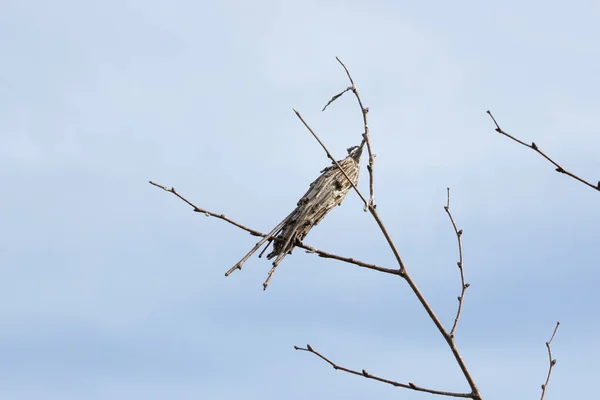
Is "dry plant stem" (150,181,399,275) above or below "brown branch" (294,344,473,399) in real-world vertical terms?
above

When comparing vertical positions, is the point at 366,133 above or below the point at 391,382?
above

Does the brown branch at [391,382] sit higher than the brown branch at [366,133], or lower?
lower

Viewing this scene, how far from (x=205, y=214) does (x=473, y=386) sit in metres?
2.05

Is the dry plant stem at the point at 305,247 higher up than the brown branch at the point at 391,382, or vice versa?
the dry plant stem at the point at 305,247

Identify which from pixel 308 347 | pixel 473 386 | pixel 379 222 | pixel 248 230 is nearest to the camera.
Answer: pixel 473 386

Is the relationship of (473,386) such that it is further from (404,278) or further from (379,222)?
(379,222)

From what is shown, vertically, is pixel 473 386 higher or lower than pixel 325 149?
lower

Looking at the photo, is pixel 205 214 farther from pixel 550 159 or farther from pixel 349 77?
pixel 550 159

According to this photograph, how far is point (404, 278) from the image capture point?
436 cm

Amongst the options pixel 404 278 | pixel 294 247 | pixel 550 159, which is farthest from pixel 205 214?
pixel 550 159

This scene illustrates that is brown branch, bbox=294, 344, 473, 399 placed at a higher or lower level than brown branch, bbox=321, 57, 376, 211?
lower

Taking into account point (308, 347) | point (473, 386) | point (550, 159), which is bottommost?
point (473, 386)

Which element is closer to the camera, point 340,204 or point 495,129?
point 495,129

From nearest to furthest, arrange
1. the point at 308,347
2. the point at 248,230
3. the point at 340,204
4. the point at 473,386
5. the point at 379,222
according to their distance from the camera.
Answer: the point at 473,386
the point at 379,222
the point at 308,347
the point at 248,230
the point at 340,204
